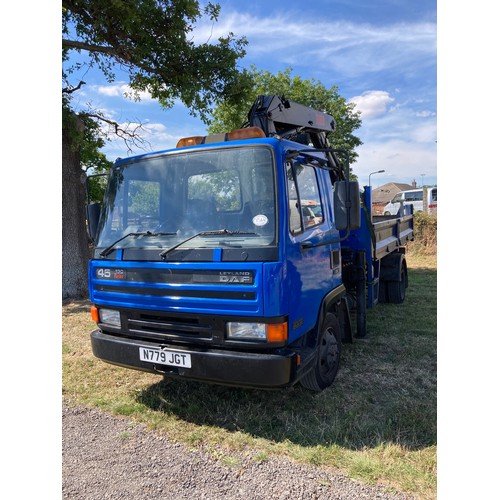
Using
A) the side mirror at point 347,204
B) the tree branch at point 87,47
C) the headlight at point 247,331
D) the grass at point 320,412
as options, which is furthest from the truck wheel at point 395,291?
the tree branch at point 87,47

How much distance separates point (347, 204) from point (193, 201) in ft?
4.16

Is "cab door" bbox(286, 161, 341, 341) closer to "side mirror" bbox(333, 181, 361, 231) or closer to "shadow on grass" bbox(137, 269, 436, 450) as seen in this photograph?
"side mirror" bbox(333, 181, 361, 231)

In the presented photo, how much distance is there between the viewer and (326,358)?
13.0 ft

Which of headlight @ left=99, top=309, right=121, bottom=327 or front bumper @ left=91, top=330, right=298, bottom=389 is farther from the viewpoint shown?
headlight @ left=99, top=309, right=121, bottom=327

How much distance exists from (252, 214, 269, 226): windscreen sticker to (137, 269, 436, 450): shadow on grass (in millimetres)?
1657

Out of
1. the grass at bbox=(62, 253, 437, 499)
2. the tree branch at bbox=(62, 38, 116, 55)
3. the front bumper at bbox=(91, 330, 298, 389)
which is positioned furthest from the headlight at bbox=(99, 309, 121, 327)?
the tree branch at bbox=(62, 38, 116, 55)

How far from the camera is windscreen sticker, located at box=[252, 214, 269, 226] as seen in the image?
313cm

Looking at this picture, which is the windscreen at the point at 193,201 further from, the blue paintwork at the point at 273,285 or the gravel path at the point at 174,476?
the gravel path at the point at 174,476

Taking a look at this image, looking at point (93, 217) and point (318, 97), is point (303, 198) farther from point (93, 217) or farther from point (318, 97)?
point (318, 97)

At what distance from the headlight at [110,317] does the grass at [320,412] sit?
2.59 feet

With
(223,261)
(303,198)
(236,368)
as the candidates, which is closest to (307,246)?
(303,198)

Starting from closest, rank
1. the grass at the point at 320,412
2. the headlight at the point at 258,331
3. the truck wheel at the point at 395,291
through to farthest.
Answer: the grass at the point at 320,412 → the headlight at the point at 258,331 → the truck wheel at the point at 395,291

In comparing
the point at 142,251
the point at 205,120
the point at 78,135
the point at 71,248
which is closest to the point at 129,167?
the point at 142,251

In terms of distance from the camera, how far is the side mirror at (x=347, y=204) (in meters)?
3.27
